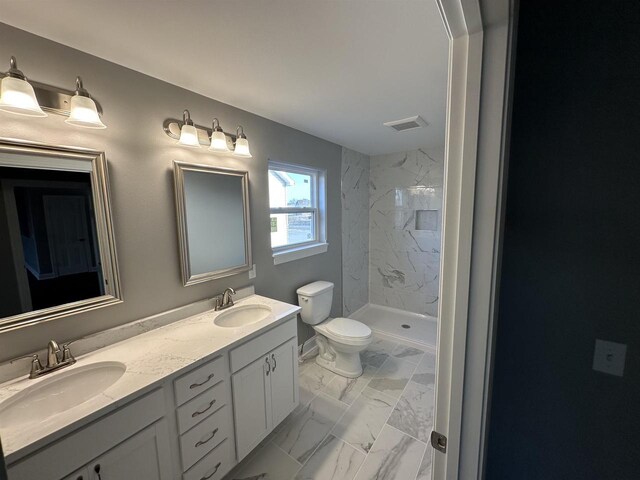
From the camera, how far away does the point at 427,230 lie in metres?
3.42

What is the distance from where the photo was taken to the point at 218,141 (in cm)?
171

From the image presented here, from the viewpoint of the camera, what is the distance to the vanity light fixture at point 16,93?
99 cm

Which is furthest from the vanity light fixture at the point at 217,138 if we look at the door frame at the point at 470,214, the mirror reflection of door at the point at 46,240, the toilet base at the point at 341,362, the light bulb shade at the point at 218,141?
the toilet base at the point at 341,362

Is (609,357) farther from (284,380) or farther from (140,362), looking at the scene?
(140,362)

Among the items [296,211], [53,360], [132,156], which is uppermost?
[132,156]

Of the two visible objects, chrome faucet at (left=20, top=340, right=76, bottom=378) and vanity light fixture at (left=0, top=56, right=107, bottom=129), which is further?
chrome faucet at (left=20, top=340, right=76, bottom=378)

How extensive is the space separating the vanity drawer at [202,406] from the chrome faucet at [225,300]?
542mm

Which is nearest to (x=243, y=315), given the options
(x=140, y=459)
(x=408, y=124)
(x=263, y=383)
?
(x=263, y=383)

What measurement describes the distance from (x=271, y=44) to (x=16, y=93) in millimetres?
998

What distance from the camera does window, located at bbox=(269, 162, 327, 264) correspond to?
2426 mm

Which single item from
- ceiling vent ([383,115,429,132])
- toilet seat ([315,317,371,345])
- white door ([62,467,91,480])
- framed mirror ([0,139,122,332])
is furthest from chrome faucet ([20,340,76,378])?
ceiling vent ([383,115,429,132])

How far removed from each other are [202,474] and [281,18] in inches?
82.8

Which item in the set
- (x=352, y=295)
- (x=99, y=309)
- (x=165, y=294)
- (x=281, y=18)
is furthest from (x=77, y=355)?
(x=352, y=295)

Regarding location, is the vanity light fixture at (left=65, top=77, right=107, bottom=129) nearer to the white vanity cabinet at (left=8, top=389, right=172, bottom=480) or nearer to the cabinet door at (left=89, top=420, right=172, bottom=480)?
the white vanity cabinet at (left=8, top=389, right=172, bottom=480)
